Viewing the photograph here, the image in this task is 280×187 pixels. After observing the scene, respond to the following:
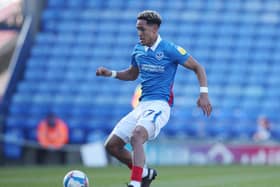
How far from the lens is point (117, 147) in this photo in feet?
29.0

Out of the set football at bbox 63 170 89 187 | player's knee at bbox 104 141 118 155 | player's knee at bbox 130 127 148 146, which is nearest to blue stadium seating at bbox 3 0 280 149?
player's knee at bbox 104 141 118 155

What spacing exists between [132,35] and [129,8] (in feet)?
4.84

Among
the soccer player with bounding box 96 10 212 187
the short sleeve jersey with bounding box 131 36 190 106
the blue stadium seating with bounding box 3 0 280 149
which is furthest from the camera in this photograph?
the blue stadium seating with bounding box 3 0 280 149

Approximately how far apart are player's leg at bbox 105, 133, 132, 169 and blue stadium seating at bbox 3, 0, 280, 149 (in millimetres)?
13409

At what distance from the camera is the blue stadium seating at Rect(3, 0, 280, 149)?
77.2ft

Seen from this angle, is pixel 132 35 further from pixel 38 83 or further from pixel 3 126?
pixel 3 126

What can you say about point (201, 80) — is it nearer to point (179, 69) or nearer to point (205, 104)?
point (205, 104)

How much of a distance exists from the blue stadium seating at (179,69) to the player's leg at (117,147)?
1341 centimetres

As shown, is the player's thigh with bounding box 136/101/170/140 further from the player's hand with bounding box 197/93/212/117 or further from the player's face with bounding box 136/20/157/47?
the player's face with bounding box 136/20/157/47

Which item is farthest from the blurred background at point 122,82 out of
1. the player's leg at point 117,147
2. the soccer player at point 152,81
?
the soccer player at point 152,81

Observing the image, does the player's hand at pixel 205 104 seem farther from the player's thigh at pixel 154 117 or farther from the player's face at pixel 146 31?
the player's face at pixel 146 31

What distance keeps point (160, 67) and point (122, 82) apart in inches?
640

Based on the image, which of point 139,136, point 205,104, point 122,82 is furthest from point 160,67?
point 122,82

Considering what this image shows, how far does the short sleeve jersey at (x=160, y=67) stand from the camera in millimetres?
8633
